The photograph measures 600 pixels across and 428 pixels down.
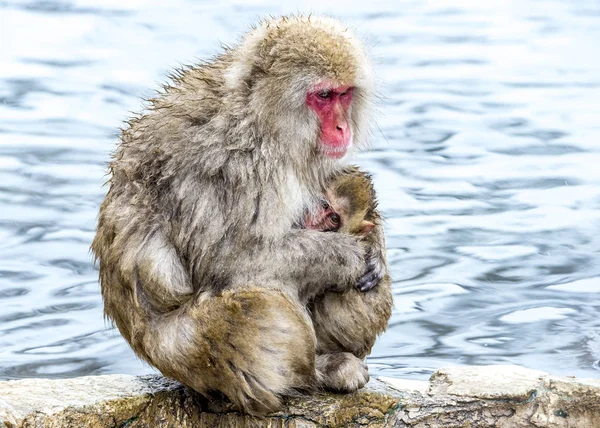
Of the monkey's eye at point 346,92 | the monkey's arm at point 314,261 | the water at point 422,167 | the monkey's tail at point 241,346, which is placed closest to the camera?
the monkey's tail at point 241,346

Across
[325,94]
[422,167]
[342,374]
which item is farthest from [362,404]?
[422,167]

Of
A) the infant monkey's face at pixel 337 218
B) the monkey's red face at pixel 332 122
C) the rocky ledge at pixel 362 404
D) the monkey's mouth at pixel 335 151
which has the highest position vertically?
the monkey's red face at pixel 332 122

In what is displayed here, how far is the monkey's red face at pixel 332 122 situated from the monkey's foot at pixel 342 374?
0.83 meters

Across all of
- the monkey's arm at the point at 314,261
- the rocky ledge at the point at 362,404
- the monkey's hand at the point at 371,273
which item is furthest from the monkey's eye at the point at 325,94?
the rocky ledge at the point at 362,404

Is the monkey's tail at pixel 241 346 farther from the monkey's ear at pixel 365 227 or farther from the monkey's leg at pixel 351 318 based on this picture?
the monkey's ear at pixel 365 227

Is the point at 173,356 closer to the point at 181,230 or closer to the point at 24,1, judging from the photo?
the point at 181,230

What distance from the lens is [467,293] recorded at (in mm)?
9406

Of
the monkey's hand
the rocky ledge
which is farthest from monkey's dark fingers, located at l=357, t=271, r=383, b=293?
the rocky ledge

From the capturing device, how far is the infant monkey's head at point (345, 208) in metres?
5.17

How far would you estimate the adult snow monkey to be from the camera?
15.6 ft

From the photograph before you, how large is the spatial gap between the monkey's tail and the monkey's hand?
367 mm

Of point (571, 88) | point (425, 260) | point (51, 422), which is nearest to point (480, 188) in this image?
point (425, 260)

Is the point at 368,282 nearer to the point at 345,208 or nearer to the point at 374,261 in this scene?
the point at 374,261

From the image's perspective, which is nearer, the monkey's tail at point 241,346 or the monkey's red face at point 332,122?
the monkey's tail at point 241,346
